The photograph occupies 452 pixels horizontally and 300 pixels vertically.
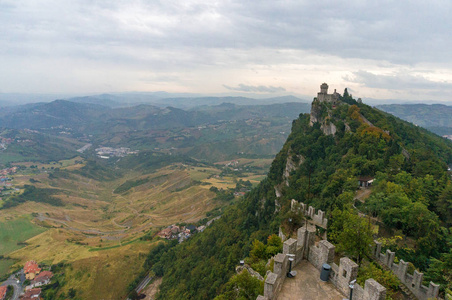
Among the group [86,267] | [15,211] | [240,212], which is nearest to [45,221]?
[15,211]

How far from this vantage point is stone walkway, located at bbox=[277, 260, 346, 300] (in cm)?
1558

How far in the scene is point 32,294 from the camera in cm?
8262

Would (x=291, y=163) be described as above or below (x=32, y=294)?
above

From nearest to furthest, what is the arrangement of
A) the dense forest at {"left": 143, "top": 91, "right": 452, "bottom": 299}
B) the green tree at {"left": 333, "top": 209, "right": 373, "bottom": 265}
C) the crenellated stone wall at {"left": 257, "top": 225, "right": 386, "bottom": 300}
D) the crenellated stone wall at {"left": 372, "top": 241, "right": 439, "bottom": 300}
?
the crenellated stone wall at {"left": 257, "top": 225, "right": 386, "bottom": 300}, the crenellated stone wall at {"left": 372, "top": 241, "right": 439, "bottom": 300}, the green tree at {"left": 333, "top": 209, "right": 373, "bottom": 265}, the dense forest at {"left": 143, "top": 91, "right": 452, "bottom": 299}

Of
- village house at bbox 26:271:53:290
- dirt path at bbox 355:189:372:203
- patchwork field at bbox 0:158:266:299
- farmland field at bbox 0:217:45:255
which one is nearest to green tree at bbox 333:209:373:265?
dirt path at bbox 355:189:372:203

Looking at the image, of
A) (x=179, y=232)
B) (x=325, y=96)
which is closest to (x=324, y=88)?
(x=325, y=96)

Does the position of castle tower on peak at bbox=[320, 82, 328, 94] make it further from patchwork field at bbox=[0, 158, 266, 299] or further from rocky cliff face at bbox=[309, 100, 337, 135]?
patchwork field at bbox=[0, 158, 266, 299]

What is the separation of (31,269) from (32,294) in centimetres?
1589

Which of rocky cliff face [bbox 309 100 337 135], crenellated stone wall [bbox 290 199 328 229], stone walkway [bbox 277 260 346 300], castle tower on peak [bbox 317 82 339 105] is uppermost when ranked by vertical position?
castle tower on peak [bbox 317 82 339 105]

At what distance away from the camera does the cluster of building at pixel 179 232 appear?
11394cm

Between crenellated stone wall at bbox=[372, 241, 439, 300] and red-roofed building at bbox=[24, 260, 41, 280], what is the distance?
382 ft

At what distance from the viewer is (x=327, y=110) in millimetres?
83750

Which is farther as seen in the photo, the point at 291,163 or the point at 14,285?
the point at 14,285

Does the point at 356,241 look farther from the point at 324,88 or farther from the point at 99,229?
the point at 99,229
